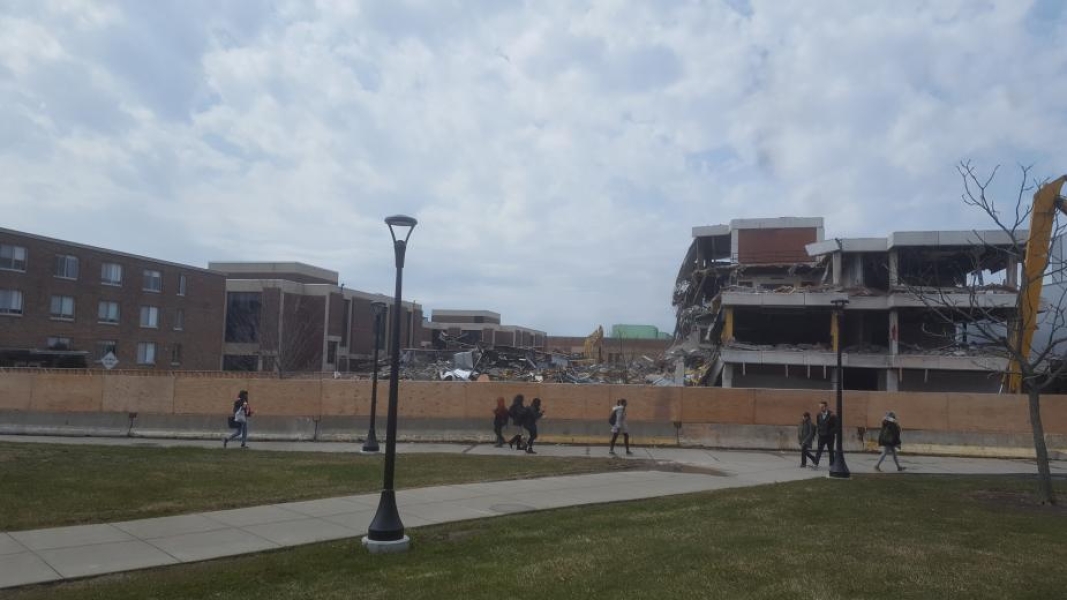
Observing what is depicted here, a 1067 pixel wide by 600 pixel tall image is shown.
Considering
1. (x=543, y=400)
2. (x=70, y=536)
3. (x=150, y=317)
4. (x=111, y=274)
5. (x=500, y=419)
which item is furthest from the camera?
(x=150, y=317)

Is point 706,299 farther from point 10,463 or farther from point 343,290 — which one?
point 10,463

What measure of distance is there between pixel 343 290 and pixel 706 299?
1612 inches

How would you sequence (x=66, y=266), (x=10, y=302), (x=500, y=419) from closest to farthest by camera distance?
(x=500, y=419) < (x=10, y=302) < (x=66, y=266)

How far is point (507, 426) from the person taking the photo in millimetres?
24516

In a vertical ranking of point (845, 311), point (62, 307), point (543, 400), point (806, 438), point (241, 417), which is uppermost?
point (845, 311)

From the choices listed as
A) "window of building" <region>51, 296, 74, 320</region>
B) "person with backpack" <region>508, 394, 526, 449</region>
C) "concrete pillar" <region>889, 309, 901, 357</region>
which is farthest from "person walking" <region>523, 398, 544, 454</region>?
"window of building" <region>51, 296, 74, 320</region>

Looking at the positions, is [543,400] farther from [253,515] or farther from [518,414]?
[253,515]

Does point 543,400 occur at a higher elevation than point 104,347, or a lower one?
lower

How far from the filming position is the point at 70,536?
9.52m

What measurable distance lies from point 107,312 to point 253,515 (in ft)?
186

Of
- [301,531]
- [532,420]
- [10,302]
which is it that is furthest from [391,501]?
[10,302]

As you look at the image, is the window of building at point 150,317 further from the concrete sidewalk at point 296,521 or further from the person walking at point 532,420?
the concrete sidewalk at point 296,521

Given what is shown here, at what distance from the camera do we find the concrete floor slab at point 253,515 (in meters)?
10.5

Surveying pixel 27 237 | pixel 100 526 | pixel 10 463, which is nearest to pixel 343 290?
pixel 27 237
